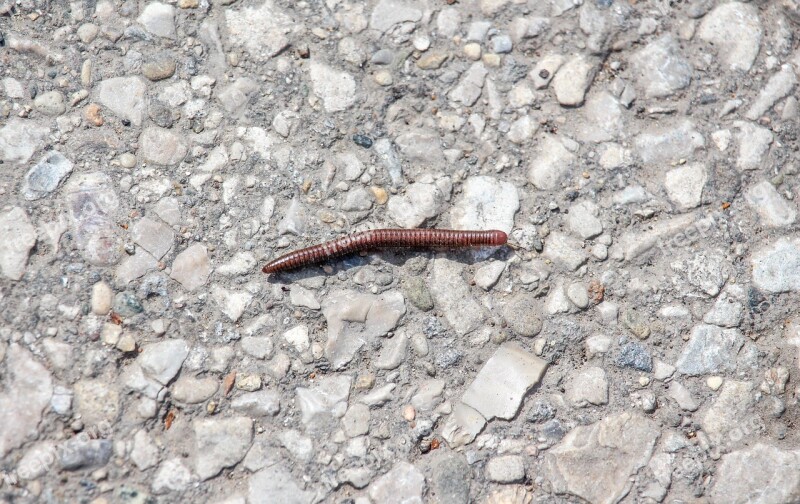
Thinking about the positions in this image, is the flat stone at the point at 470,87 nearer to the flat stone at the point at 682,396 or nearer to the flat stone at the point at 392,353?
the flat stone at the point at 392,353

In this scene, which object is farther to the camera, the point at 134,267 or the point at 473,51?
the point at 473,51

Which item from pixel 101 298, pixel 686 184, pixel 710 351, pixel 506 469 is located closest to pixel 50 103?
pixel 101 298

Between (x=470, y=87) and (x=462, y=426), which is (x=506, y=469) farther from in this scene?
(x=470, y=87)

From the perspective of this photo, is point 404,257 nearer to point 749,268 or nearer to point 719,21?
point 749,268

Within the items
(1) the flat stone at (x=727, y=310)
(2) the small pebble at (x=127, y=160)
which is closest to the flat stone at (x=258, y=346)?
(2) the small pebble at (x=127, y=160)

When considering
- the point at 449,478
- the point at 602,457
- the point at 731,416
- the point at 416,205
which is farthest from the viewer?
the point at 416,205

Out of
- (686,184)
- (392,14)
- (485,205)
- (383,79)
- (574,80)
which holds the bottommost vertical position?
(485,205)

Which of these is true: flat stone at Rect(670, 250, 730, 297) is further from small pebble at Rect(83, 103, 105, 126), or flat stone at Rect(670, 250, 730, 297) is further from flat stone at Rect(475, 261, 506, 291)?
small pebble at Rect(83, 103, 105, 126)
